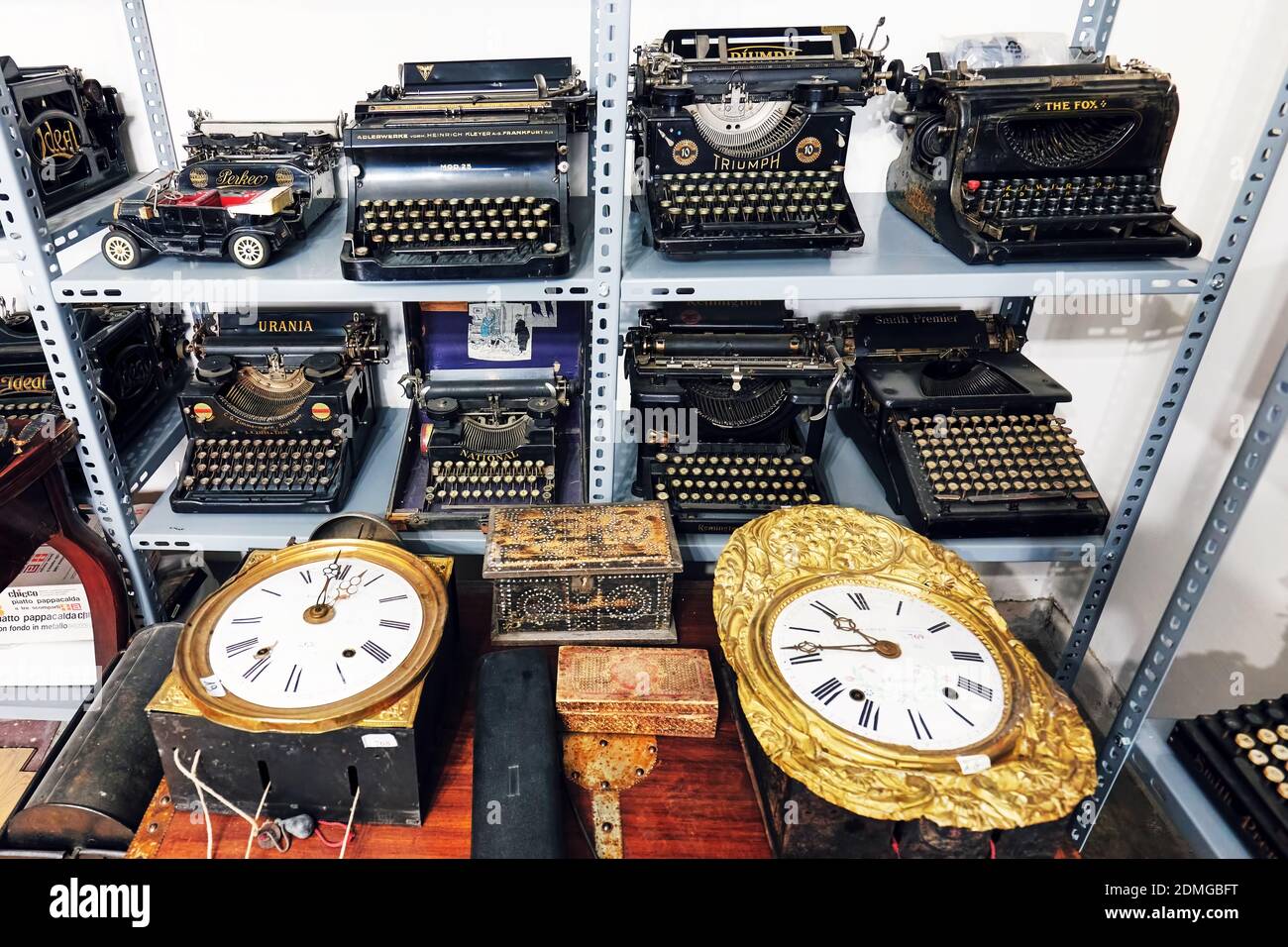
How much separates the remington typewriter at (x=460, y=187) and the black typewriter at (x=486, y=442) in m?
0.41

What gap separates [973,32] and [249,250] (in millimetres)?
2026

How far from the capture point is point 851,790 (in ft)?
4.37

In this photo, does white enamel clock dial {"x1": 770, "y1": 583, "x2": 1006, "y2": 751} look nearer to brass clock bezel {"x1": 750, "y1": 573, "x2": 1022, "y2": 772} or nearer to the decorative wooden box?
brass clock bezel {"x1": 750, "y1": 573, "x2": 1022, "y2": 772}

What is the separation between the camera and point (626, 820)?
1.73 m

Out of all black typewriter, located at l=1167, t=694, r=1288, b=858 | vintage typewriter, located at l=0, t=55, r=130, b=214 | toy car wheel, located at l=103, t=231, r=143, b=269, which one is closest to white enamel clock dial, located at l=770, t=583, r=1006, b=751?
black typewriter, located at l=1167, t=694, r=1288, b=858

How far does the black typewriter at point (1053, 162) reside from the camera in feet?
5.99

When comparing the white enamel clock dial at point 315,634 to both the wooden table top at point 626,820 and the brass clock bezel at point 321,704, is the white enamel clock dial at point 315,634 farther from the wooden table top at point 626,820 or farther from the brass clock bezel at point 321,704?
the wooden table top at point 626,820

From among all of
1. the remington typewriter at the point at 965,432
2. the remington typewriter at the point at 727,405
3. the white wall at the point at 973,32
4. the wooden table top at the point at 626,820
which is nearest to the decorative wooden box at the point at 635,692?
the wooden table top at the point at 626,820

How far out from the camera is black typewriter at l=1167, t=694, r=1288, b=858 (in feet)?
4.20

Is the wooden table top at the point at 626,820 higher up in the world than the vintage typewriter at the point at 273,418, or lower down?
lower down

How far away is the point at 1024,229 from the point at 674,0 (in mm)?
1147

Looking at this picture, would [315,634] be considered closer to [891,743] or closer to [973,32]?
[891,743]

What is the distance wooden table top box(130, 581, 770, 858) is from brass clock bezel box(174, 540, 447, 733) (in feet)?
1.07

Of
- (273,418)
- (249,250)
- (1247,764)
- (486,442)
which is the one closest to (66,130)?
(249,250)
